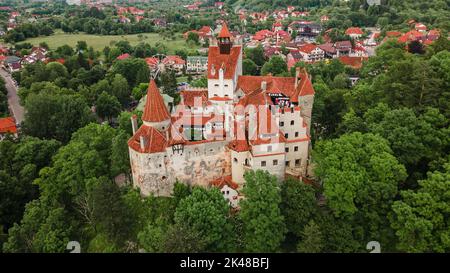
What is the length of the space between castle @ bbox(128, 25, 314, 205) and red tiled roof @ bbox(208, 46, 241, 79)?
122mm

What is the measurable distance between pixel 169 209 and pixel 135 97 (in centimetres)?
5304

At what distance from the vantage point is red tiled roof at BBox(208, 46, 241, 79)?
142 feet

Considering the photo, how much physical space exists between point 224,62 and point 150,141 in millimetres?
13644

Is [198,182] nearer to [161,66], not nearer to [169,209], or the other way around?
[169,209]

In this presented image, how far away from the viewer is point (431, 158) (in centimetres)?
3519

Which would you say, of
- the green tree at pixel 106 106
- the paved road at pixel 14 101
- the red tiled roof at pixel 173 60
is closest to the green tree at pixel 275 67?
the green tree at pixel 106 106

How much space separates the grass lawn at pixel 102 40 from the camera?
135 m

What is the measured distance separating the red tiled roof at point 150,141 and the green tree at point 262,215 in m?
9.79

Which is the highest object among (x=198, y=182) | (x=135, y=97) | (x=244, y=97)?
(x=244, y=97)

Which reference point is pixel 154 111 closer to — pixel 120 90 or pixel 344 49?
pixel 120 90

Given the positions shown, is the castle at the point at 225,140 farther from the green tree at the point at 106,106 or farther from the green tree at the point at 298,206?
the green tree at the point at 106,106

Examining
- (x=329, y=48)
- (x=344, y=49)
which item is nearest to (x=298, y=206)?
(x=344, y=49)
